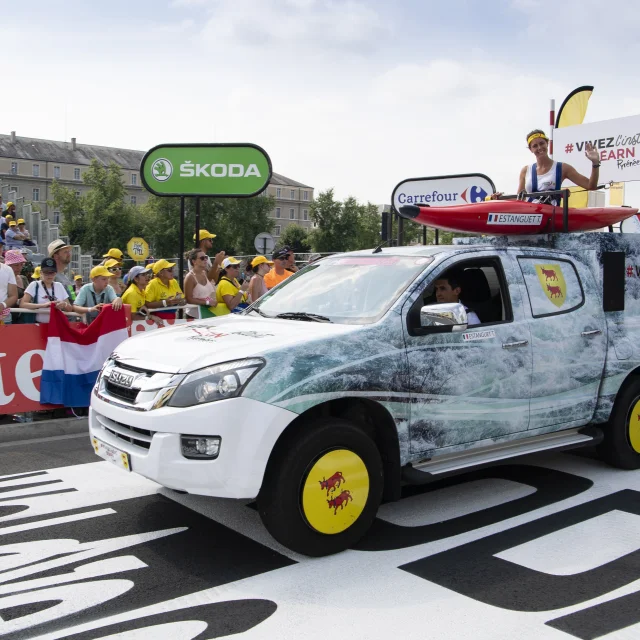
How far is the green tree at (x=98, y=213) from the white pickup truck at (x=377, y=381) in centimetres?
8601

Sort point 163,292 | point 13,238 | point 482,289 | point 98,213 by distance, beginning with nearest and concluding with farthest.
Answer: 1. point 482,289
2. point 163,292
3. point 13,238
4. point 98,213

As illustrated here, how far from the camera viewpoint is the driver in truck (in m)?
5.18

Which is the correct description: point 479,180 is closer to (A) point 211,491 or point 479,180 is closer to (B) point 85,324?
Result: (B) point 85,324

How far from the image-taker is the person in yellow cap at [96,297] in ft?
28.6

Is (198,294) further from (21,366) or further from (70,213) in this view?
(70,213)

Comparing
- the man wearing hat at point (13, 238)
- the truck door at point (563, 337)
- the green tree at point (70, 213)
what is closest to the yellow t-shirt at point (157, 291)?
the truck door at point (563, 337)

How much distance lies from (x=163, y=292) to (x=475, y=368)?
18.1 feet

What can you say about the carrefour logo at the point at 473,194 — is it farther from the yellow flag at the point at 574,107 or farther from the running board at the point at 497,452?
the running board at the point at 497,452

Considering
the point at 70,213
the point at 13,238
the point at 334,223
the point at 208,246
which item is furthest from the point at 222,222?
the point at 208,246

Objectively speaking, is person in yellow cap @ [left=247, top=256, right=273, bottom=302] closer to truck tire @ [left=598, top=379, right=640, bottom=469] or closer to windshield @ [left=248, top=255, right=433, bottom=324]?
windshield @ [left=248, top=255, right=433, bottom=324]

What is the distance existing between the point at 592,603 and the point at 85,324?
256 inches

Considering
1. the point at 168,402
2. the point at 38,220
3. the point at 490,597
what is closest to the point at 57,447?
the point at 168,402

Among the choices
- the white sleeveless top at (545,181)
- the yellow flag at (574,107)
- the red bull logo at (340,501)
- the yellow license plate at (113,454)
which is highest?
the yellow flag at (574,107)

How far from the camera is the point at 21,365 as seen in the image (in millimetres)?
8039
